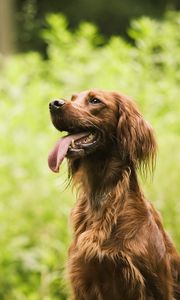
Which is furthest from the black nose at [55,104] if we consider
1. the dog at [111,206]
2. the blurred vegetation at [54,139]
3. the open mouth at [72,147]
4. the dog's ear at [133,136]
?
the blurred vegetation at [54,139]

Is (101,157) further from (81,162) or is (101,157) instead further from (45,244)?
(45,244)

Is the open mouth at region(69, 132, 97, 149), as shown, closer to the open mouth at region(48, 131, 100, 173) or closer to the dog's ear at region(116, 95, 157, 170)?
the open mouth at region(48, 131, 100, 173)

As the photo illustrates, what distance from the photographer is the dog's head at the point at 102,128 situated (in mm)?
4531

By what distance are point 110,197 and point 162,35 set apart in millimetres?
5186

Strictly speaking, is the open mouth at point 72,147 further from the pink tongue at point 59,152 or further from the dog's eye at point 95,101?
the dog's eye at point 95,101

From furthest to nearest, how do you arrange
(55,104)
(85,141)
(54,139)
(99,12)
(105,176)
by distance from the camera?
1. (99,12)
2. (54,139)
3. (105,176)
4. (85,141)
5. (55,104)

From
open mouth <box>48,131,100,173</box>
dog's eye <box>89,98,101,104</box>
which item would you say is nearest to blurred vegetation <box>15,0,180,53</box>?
dog's eye <box>89,98,101,104</box>

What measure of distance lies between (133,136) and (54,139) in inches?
142

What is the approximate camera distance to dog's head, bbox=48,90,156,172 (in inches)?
178

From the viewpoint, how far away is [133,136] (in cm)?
466

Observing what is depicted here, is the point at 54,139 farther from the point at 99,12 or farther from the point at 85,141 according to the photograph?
the point at 99,12

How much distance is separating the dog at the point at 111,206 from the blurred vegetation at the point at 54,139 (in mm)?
664

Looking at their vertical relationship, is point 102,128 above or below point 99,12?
below

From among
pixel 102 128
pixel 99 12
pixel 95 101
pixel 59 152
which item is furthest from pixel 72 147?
pixel 99 12
